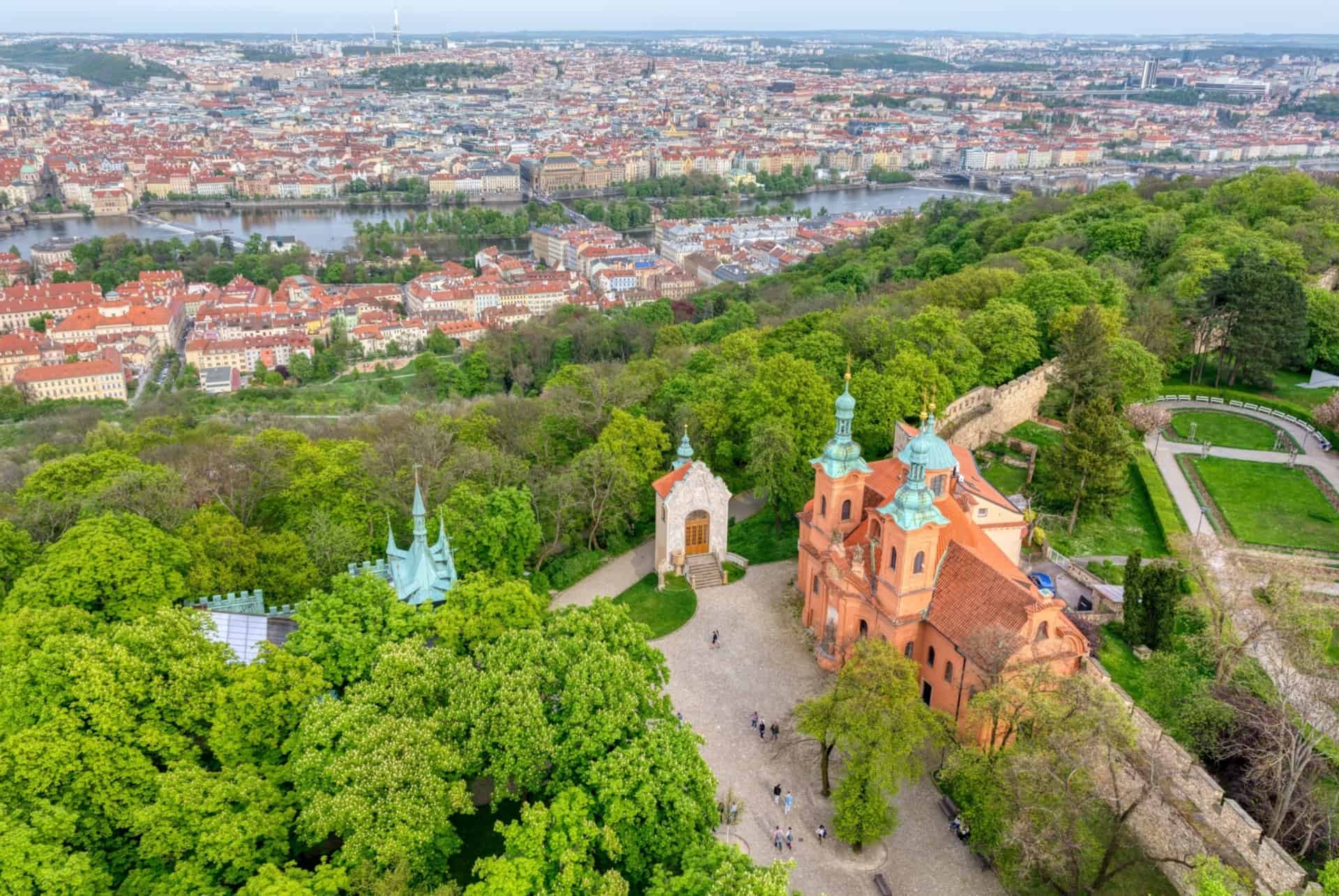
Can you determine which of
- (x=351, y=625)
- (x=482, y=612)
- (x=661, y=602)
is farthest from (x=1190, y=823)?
(x=351, y=625)

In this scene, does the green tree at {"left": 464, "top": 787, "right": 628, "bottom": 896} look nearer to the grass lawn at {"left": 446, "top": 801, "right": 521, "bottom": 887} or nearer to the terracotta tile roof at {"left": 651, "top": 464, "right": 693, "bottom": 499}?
the grass lawn at {"left": 446, "top": 801, "right": 521, "bottom": 887}

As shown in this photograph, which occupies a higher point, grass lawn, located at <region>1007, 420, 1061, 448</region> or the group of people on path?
grass lawn, located at <region>1007, 420, 1061, 448</region>

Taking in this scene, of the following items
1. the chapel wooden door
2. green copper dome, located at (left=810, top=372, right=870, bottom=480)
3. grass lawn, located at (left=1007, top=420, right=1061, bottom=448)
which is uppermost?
green copper dome, located at (left=810, top=372, right=870, bottom=480)

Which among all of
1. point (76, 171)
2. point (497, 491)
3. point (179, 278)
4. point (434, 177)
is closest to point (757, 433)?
point (497, 491)

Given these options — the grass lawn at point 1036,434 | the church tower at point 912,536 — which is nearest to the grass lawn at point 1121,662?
the church tower at point 912,536

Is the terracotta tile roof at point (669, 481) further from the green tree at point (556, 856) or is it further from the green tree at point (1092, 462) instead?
the green tree at point (556, 856)

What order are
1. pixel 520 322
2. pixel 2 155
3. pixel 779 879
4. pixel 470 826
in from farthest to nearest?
pixel 2 155 → pixel 520 322 → pixel 470 826 → pixel 779 879

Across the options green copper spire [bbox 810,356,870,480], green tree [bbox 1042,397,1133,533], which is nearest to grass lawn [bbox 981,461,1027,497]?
green tree [bbox 1042,397,1133,533]

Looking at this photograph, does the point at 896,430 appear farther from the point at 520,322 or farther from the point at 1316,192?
the point at 520,322
